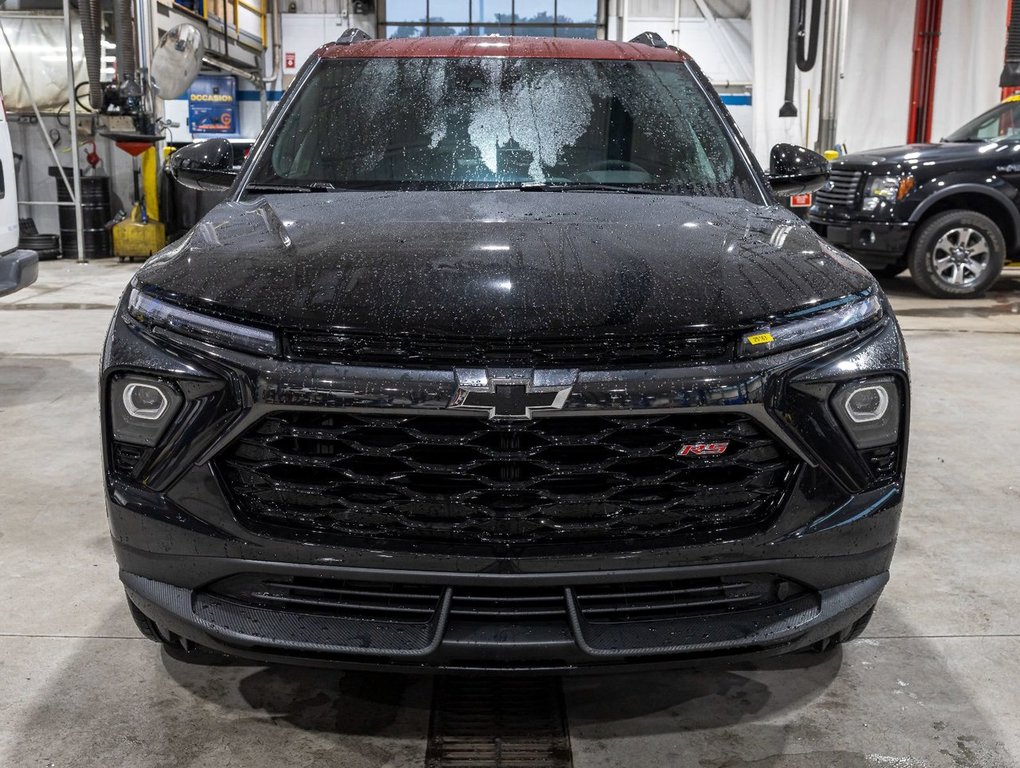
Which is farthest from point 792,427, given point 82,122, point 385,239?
point 82,122

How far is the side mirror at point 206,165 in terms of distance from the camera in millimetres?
3096

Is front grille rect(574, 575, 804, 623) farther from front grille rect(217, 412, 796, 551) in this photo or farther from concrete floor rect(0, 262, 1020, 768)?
concrete floor rect(0, 262, 1020, 768)

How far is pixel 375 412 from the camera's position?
5.77 ft

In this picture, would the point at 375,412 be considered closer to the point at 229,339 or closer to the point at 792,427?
the point at 229,339

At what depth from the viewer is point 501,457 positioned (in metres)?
1.78

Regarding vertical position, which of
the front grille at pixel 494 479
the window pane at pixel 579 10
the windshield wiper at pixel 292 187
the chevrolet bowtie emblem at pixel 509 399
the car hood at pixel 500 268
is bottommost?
the front grille at pixel 494 479

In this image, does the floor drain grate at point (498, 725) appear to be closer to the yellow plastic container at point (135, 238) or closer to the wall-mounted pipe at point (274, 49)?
the yellow plastic container at point (135, 238)

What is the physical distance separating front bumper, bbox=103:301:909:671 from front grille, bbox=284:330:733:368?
1.2 inches

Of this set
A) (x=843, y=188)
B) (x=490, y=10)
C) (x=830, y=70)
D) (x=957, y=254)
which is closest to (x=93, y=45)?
(x=843, y=188)

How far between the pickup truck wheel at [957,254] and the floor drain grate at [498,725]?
23.6 ft

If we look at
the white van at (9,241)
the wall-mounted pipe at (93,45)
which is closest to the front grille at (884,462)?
the white van at (9,241)

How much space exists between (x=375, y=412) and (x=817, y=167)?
194 centimetres

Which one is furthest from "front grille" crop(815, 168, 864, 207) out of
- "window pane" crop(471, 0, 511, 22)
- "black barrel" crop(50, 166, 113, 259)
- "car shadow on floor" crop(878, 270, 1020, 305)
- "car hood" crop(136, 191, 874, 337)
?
"window pane" crop(471, 0, 511, 22)

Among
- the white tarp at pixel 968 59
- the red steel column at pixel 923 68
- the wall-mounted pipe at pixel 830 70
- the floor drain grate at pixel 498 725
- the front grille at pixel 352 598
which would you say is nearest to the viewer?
the front grille at pixel 352 598
